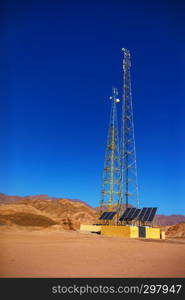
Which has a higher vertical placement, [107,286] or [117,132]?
[117,132]

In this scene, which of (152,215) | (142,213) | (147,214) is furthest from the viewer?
(142,213)

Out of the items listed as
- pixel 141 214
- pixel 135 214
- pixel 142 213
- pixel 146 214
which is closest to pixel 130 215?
pixel 135 214

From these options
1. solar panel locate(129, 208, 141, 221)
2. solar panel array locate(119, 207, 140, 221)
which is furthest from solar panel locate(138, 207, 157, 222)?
solar panel array locate(119, 207, 140, 221)

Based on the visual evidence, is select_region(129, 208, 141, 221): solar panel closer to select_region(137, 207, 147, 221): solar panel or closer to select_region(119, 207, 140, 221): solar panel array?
select_region(119, 207, 140, 221): solar panel array

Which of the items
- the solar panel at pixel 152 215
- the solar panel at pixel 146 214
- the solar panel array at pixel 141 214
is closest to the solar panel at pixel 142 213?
the solar panel array at pixel 141 214

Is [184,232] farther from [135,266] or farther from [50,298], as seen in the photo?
[50,298]

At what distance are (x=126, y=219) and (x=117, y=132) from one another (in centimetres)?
3011

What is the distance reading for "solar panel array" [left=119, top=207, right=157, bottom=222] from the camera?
35.2 meters

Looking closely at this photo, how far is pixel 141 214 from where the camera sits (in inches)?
1452

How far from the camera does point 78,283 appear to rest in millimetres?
6723

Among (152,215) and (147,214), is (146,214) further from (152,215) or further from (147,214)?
(152,215)

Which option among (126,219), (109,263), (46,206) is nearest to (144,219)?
(126,219)

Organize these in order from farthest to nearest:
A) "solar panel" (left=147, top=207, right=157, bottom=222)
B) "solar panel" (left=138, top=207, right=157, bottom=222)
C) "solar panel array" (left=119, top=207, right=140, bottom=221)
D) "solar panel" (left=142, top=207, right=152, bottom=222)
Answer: "solar panel array" (left=119, top=207, right=140, bottom=221)
"solar panel" (left=142, top=207, right=152, bottom=222)
"solar panel" (left=138, top=207, right=157, bottom=222)
"solar panel" (left=147, top=207, right=157, bottom=222)

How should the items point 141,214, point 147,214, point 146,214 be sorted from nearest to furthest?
point 147,214 < point 146,214 < point 141,214
